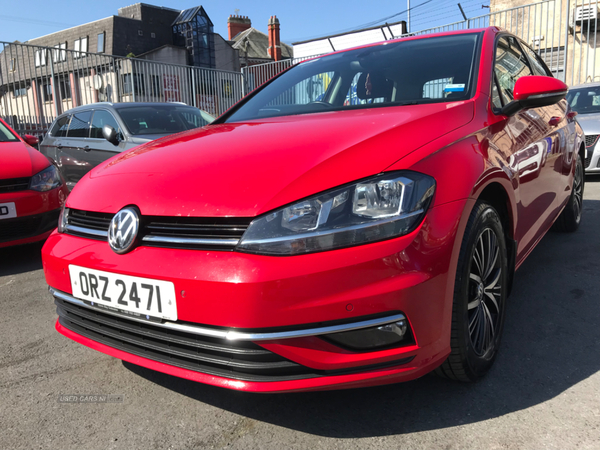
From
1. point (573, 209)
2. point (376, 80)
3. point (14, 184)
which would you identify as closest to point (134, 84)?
point (14, 184)

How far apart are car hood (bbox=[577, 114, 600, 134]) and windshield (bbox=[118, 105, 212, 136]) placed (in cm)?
526

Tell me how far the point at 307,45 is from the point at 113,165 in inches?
879

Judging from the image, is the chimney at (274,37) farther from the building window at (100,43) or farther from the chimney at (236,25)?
the building window at (100,43)

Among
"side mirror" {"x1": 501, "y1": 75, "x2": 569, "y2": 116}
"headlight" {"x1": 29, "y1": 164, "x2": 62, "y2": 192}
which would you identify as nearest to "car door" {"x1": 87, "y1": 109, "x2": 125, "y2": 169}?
"headlight" {"x1": 29, "y1": 164, "x2": 62, "y2": 192}

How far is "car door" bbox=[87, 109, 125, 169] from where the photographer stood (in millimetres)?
6367

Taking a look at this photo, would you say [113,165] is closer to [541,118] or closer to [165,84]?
[541,118]

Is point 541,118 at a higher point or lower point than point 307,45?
lower

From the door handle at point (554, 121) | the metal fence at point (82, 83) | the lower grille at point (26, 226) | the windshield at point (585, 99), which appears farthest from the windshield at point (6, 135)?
the windshield at point (585, 99)

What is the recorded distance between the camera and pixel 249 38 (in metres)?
49.6

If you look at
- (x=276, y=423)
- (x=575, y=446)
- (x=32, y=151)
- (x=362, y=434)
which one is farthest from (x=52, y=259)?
(x=32, y=151)

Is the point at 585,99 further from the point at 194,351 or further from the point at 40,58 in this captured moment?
the point at 40,58

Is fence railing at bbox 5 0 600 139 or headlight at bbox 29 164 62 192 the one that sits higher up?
fence railing at bbox 5 0 600 139

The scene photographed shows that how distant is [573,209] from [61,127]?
21.9 ft

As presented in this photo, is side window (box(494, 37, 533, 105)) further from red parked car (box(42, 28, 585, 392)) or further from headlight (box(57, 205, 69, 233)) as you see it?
headlight (box(57, 205, 69, 233))
